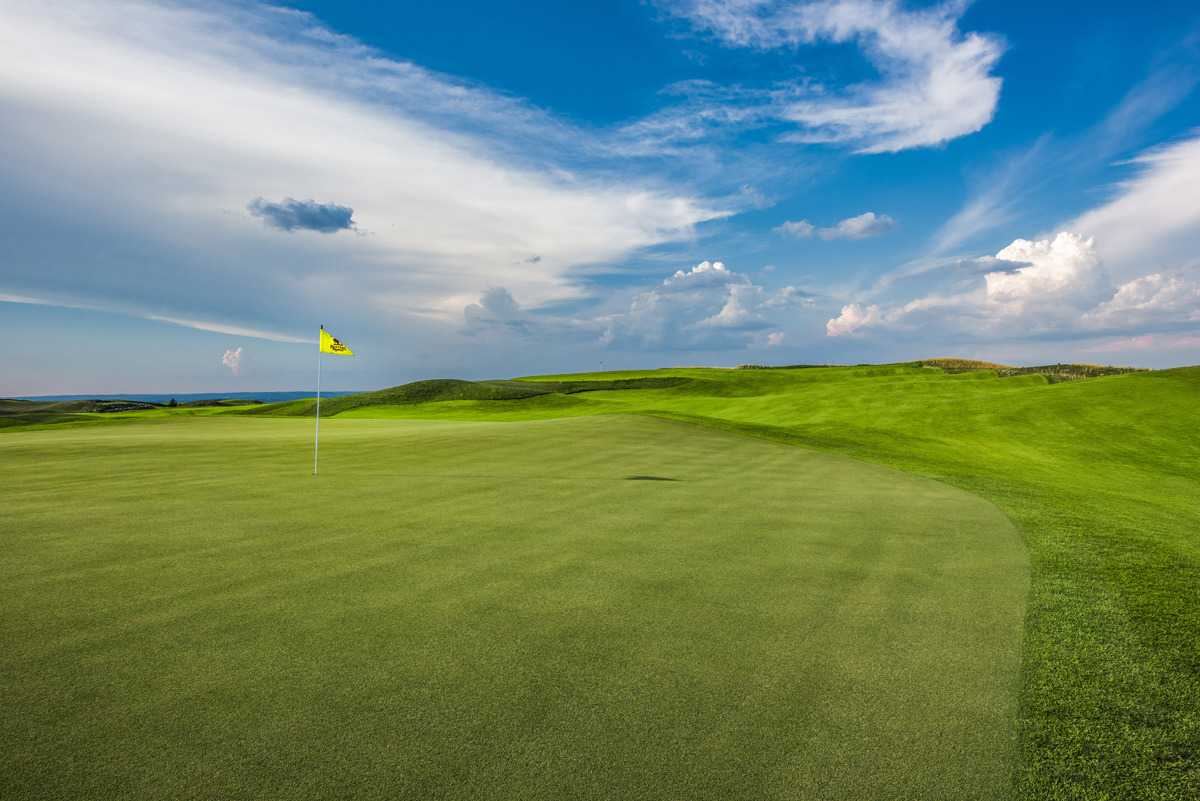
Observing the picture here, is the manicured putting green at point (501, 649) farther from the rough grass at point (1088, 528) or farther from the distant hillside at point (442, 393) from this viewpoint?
the distant hillside at point (442, 393)

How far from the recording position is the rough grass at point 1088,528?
4.04m

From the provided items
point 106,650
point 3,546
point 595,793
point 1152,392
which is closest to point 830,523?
point 595,793

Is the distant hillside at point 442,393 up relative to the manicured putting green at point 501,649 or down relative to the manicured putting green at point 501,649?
up

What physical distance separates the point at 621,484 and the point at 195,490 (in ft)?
31.0

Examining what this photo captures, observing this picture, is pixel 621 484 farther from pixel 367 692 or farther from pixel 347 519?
pixel 367 692

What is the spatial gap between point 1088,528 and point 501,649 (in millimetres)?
11402

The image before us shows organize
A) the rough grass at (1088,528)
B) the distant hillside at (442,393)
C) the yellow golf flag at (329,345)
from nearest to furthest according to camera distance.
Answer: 1. the rough grass at (1088,528)
2. the yellow golf flag at (329,345)
3. the distant hillside at (442,393)

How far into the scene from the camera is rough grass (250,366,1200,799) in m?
4.04

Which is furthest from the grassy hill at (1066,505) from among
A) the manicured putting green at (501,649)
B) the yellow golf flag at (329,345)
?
the yellow golf flag at (329,345)

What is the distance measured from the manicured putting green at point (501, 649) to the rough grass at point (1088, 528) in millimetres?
408

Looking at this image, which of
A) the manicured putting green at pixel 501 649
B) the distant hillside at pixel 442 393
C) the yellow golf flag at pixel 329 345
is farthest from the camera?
the distant hillside at pixel 442 393

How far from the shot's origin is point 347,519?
9.98m

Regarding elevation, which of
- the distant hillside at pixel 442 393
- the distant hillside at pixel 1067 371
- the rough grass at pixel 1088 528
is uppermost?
the distant hillside at pixel 1067 371

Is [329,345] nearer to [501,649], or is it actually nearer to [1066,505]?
[501,649]
